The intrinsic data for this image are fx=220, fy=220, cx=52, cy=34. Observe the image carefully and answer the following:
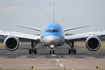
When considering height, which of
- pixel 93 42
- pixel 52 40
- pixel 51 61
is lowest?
pixel 51 61

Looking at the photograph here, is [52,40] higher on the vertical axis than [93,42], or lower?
higher

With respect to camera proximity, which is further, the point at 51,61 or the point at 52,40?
the point at 52,40

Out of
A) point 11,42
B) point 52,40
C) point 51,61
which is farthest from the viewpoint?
point 11,42

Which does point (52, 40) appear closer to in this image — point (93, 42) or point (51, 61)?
point (93, 42)

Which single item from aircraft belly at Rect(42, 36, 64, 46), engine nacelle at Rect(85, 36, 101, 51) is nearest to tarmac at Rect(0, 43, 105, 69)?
engine nacelle at Rect(85, 36, 101, 51)

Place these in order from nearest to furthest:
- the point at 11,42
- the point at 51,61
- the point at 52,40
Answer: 1. the point at 51,61
2. the point at 52,40
3. the point at 11,42

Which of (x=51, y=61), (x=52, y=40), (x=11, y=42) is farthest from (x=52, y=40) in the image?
(x=51, y=61)

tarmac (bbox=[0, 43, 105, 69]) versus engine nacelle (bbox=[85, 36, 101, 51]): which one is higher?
engine nacelle (bbox=[85, 36, 101, 51])

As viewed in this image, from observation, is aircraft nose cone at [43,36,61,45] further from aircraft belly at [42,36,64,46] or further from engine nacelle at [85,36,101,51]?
engine nacelle at [85,36,101,51]

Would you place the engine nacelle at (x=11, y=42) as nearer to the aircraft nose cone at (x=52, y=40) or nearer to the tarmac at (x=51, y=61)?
the tarmac at (x=51, y=61)

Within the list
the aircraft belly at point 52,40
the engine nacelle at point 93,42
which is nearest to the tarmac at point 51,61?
the engine nacelle at point 93,42

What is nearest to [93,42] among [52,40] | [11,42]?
[52,40]

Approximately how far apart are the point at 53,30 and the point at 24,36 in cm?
435

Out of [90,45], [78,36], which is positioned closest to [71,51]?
[78,36]
